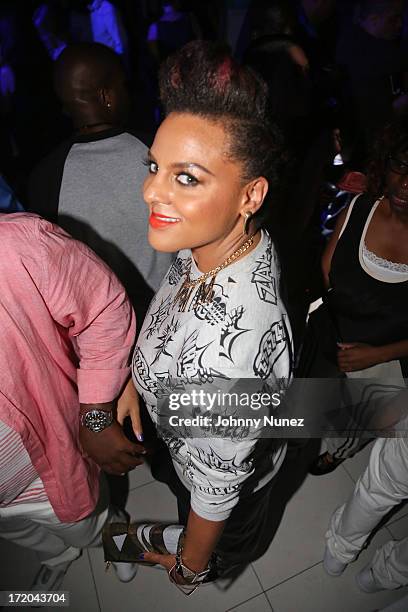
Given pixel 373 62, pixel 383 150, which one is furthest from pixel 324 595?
pixel 373 62

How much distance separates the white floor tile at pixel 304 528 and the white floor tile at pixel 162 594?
0.11 m

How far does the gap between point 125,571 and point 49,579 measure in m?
0.37

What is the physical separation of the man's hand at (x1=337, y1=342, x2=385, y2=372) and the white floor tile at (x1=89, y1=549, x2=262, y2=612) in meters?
1.10

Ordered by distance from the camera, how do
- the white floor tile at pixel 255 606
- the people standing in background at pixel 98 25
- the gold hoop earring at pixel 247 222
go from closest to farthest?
the gold hoop earring at pixel 247 222, the white floor tile at pixel 255 606, the people standing in background at pixel 98 25

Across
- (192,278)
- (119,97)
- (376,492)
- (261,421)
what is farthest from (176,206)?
(376,492)

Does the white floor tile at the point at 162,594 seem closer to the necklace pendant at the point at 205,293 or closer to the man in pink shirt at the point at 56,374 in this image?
the man in pink shirt at the point at 56,374

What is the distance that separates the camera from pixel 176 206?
3.28ft

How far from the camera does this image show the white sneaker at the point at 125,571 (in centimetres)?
196

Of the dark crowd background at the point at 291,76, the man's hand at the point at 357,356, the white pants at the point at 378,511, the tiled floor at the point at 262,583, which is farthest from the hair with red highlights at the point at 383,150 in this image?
the tiled floor at the point at 262,583

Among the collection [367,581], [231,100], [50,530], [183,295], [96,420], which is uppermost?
[231,100]

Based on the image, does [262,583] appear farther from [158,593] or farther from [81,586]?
[81,586]

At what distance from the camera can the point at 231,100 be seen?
943 millimetres

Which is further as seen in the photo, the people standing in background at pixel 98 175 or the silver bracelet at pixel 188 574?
the people standing in background at pixel 98 175

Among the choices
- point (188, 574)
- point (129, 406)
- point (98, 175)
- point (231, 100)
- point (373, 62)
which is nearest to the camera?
point (231, 100)
